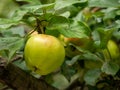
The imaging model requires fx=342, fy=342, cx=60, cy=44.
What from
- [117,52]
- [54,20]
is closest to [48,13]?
[54,20]

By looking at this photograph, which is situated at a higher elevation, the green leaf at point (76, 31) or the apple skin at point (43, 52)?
the green leaf at point (76, 31)

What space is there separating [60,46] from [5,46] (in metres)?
0.11

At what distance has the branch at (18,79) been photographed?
675 millimetres

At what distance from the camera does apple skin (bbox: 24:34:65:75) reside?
619 mm

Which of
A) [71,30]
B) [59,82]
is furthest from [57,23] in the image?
[59,82]

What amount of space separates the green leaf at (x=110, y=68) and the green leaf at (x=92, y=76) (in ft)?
0.10

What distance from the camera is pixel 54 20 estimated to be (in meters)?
0.65

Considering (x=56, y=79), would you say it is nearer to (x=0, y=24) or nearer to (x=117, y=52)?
(x=117, y=52)

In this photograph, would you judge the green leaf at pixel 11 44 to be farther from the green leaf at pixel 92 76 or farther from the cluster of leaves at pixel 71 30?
the green leaf at pixel 92 76

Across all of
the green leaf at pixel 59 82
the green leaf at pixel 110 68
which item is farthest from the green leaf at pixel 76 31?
the green leaf at pixel 59 82

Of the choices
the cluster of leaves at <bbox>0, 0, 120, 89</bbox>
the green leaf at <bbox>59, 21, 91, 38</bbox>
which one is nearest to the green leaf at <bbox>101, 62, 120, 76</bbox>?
the cluster of leaves at <bbox>0, 0, 120, 89</bbox>

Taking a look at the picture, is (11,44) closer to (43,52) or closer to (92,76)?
(43,52)

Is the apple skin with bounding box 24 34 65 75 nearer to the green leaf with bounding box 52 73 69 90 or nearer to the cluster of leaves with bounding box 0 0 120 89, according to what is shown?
the cluster of leaves with bounding box 0 0 120 89

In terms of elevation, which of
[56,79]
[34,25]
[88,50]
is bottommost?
[56,79]
